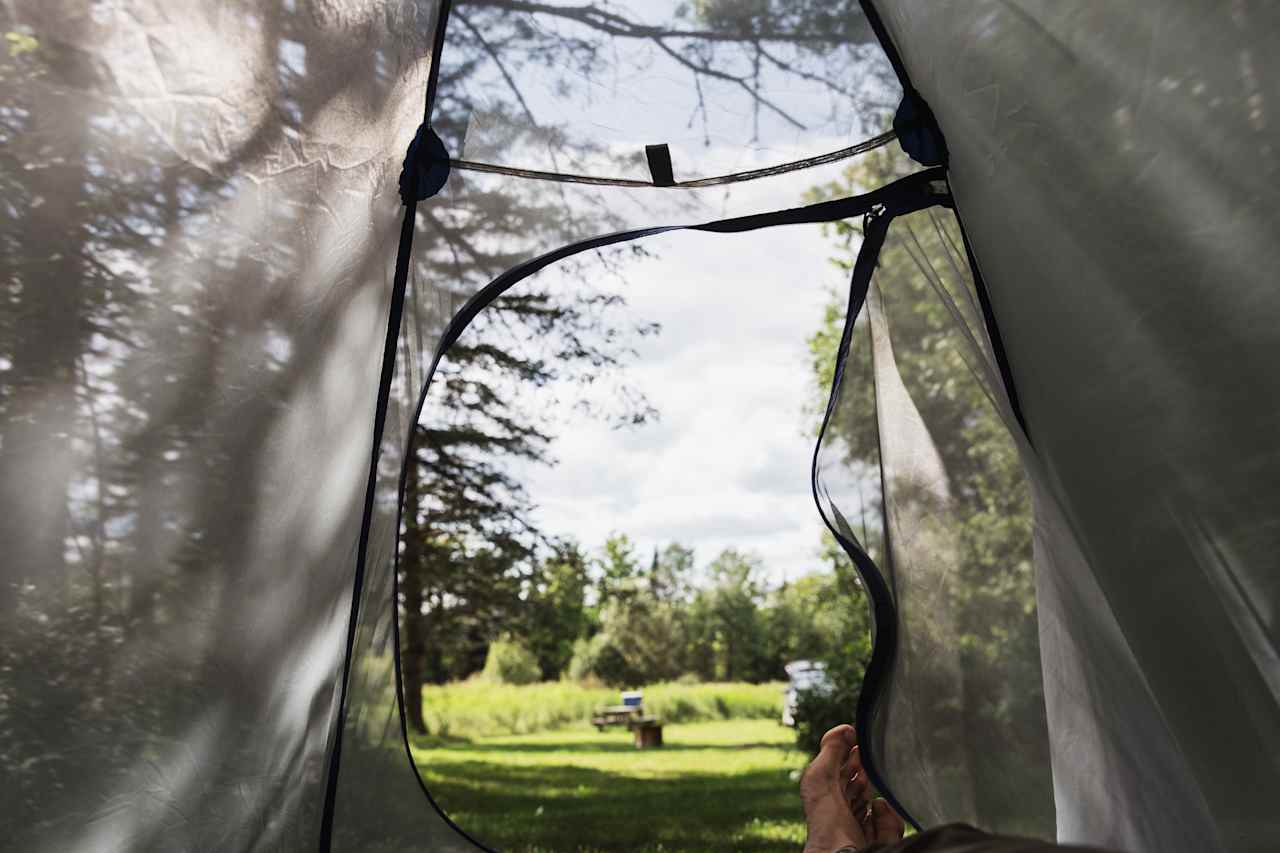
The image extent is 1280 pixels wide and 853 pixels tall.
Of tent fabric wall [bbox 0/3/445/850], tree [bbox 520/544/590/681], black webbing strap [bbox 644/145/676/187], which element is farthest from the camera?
tree [bbox 520/544/590/681]

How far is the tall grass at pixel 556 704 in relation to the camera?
9.05 meters

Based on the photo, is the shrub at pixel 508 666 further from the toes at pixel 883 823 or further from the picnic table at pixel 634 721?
the toes at pixel 883 823

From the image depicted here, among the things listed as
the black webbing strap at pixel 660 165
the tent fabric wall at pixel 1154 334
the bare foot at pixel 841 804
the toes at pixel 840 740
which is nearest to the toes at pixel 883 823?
the bare foot at pixel 841 804

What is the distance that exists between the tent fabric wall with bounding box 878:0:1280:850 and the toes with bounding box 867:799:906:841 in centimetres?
55

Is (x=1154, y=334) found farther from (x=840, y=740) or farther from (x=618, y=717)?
(x=618, y=717)

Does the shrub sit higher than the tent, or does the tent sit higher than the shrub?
the shrub

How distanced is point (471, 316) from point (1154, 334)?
1252 millimetres

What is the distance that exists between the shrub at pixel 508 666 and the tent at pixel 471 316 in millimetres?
9708

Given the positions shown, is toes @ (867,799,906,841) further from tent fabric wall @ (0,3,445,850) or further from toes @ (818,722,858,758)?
tent fabric wall @ (0,3,445,850)

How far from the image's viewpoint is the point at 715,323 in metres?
14.4

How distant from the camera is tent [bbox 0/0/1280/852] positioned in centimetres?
88

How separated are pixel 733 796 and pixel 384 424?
3903 millimetres

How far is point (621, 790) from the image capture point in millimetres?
5391

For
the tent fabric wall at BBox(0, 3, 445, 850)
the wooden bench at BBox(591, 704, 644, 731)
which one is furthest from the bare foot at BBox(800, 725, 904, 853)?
the wooden bench at BBox(591, 704, 644, 731)
